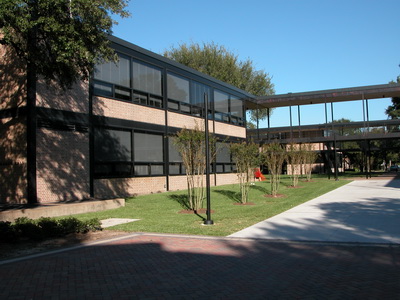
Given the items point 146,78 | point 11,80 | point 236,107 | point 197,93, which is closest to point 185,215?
point 11,80

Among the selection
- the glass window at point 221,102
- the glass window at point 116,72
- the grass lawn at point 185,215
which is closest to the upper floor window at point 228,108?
the glass window at point 221,102

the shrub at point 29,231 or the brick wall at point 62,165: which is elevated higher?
the brick wall at point 62,165

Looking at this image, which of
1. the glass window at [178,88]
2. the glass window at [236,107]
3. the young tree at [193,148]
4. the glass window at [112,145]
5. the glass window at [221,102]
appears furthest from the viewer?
the glass window at [236,107]

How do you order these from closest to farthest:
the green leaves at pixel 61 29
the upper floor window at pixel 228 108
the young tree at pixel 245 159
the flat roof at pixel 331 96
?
the green leaves at pixel 61 29, the young tree at pixel 245 159, the upper floor window at pixel 228 108, the flat roof at pixel 331 96

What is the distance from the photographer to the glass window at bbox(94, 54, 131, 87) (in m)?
17.3

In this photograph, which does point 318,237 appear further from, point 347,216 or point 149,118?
point 149,118

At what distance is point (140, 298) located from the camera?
4.63 m

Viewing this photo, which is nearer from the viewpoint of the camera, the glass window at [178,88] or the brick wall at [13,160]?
the brick wall at [13,160]

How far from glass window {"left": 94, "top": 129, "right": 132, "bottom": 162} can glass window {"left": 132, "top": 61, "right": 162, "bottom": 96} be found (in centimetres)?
280

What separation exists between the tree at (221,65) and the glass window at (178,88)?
78.4ft

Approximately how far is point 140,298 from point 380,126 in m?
30.6

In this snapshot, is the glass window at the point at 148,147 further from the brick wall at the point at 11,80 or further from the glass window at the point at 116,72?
the brick wall at the point at 11,80

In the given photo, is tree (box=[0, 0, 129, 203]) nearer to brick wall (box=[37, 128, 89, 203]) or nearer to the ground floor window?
brick wall (box=[37, 128, 89, 203])

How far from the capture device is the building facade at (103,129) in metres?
14.4
